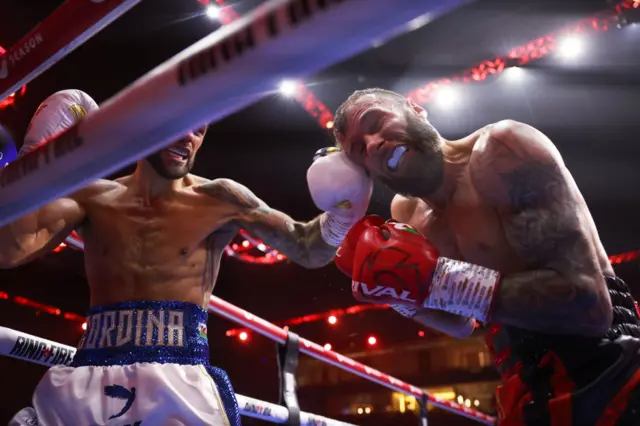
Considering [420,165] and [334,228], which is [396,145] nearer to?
[420,165]

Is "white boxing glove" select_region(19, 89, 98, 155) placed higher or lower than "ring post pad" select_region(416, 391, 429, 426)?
higher

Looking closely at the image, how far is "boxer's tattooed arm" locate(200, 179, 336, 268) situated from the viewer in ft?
5.65

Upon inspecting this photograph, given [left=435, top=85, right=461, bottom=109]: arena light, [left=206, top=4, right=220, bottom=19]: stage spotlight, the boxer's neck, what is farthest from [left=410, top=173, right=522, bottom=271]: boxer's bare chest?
[left=435, top=85, right=461, bottom=109]: arena light

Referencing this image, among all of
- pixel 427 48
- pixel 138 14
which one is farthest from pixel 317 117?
pixel 138 14

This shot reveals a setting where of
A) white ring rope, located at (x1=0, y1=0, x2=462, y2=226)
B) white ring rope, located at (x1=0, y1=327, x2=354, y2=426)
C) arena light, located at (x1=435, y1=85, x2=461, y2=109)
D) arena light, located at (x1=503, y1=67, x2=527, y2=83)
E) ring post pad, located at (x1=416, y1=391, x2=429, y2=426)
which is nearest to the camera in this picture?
white ring rope, located at (x1=0, y1=0, x2=462, y2=226)

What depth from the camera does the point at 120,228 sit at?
5.50ft

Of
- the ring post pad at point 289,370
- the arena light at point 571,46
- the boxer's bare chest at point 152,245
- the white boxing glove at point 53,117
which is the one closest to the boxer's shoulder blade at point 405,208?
the boxer's bare chest at point 152,245

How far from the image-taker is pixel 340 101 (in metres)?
5.43

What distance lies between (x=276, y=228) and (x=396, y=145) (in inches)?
21.4

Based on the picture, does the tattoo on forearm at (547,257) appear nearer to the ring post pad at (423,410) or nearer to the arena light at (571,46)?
the ring post pad at (423,410)

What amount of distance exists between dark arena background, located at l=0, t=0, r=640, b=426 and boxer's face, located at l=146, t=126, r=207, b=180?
401mm

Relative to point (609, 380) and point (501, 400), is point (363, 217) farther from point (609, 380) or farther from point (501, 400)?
point (609, 380)

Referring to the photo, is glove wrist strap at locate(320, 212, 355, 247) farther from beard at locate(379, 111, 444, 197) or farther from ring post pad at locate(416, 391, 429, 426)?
ring post pad at locate(416, 391, 429, 426)

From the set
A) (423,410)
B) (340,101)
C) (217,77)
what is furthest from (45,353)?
(340,101)
